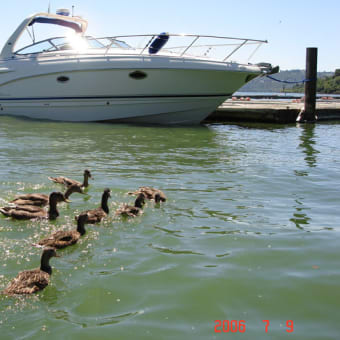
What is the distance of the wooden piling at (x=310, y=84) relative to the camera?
21.1 meters

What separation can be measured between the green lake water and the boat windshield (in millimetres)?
9444

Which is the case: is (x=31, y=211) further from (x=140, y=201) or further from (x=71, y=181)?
(x=71, y=181)

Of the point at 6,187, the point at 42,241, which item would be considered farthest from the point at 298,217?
the point at 6,187

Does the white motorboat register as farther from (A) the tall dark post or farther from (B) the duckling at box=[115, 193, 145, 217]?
(B) the duckling at box=[115, 193, 145, 217]

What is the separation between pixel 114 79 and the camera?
17.9 m

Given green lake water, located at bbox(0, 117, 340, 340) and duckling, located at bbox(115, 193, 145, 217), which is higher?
duckling, located at bbox(115, 193, 145, 217)

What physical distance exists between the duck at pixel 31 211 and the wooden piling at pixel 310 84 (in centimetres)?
1726

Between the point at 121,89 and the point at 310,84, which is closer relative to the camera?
the point at 121,89

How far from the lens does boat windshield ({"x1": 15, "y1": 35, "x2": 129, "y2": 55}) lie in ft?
62.4

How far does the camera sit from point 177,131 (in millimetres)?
16984

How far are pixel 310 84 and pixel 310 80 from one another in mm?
183

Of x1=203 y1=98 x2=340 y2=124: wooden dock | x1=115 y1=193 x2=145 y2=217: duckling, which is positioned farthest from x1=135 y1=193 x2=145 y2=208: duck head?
x1=203 y1=98 x2=340 y2=124: wooden dock

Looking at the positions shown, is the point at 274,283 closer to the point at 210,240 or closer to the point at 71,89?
the point at 210,240

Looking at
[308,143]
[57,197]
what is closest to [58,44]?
[308,143]
